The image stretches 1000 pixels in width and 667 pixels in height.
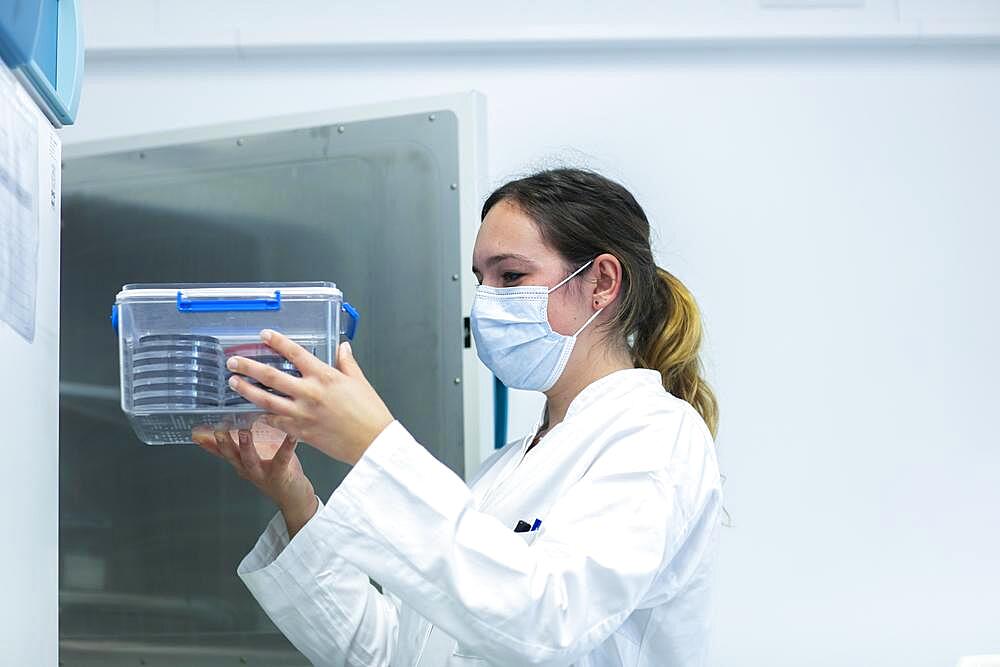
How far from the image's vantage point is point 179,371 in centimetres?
106

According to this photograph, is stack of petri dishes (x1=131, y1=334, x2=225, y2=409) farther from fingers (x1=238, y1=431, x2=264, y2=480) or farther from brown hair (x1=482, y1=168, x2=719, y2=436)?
brown hair (x1=482, y1=168, x2=719, y2=436)

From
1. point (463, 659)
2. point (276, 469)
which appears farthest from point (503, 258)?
point (463, 659)

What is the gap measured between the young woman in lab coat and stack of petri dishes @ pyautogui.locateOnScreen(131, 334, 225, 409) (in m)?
0.06

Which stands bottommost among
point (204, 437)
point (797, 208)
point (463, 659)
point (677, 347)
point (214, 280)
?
point (463, 659)

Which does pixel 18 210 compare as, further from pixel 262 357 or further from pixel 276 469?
pixel 276 469

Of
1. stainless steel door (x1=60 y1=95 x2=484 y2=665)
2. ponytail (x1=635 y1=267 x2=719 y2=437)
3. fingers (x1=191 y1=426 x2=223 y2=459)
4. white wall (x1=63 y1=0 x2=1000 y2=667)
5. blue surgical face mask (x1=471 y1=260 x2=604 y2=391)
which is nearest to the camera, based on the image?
fingers (x1=191 y1=426 x2=223 y2=459)

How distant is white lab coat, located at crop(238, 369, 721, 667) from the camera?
1.04 m

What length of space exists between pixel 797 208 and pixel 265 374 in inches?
56.1

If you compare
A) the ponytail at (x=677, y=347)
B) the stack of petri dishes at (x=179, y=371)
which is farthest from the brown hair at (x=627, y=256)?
the stack of petri dishes at (x=179, y=371)

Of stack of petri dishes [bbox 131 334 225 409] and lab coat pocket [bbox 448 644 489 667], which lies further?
lab coat pocket [bbox 448 644 489 667]

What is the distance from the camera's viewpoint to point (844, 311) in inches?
83.7

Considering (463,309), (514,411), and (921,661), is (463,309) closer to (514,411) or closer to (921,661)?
(514,411)

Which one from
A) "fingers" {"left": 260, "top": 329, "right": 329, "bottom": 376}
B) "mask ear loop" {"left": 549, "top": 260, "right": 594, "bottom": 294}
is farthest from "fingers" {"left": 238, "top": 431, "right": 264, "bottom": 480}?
"mask ear loop" {"left": 549, "top": 260, "right": 594, "bottom": 294}

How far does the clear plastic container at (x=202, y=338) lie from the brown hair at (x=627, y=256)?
404 millimetres
